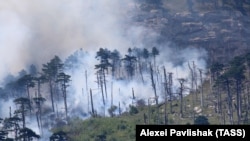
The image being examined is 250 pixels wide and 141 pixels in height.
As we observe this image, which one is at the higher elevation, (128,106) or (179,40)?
(179,40)

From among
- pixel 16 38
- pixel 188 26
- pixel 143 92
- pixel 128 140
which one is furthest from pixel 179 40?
pixel 128 140

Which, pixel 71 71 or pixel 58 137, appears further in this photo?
pixel 71 71

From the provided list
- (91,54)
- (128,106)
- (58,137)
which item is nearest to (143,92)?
(128,106)

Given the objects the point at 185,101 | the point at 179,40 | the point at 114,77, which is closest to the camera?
the point at 185,101

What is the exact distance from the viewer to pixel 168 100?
475ft

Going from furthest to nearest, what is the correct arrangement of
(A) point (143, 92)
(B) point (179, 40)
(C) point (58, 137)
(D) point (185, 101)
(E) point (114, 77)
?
(B) point (179, 40) → (E) point (114, 77) → (A) point (143, 92) → (D) point (185, 101) → (C) point (58, 137)

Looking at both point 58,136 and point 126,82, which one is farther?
point 126,82

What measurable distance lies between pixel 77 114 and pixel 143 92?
1968cm

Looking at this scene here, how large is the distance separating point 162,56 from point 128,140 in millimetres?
67393

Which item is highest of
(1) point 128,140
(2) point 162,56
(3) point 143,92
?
(2) point 162,56

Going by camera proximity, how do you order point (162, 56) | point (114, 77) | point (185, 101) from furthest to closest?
point (162, 56), point (114, 77), point (185, 101)

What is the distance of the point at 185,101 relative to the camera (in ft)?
464

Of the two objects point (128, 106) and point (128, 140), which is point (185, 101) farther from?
point (128, 140)

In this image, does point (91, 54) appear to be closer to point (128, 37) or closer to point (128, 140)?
point (128, 37)
